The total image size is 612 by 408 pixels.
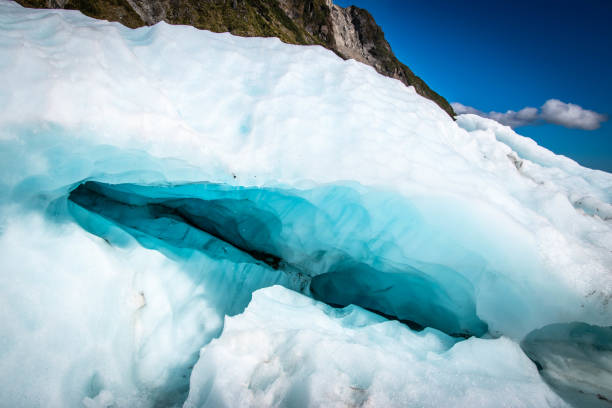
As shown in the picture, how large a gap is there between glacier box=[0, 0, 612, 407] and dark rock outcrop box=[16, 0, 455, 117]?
39111 mm

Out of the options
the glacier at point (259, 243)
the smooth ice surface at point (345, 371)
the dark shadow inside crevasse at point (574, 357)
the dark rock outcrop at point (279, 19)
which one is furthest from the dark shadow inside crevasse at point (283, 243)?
the dark rock outcrop at point (279, 19)

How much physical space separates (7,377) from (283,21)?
2980 inches

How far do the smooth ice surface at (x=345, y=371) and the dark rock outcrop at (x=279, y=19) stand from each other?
135 feet

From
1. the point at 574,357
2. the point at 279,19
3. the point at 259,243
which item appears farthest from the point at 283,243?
the point at 279,19

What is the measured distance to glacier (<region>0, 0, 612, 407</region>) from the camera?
1.86 m

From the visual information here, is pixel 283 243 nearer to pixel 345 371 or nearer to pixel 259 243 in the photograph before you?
pixel 259 243

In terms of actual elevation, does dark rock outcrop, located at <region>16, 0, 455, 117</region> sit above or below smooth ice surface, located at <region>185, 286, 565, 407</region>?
above

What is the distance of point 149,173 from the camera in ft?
8.24

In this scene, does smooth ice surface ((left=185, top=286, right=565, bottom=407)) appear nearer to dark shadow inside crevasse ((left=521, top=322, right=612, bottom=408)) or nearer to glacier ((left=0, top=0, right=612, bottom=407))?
glacier ((left=0, top=0, right=612, bottom=407))

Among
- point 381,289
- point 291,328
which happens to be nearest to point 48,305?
point 291,328

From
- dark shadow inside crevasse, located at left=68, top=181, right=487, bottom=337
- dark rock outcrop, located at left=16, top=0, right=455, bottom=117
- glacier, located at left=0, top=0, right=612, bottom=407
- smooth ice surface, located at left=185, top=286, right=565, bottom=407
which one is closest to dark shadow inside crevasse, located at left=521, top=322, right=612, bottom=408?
glacier, located at left=0, top=0, right=612, bottom=407

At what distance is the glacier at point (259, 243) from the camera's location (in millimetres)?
1857

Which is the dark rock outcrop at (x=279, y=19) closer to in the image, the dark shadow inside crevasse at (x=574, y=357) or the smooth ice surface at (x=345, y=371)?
the smooth ice surface at (x=345, y=371)

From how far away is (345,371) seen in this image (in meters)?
1.85
